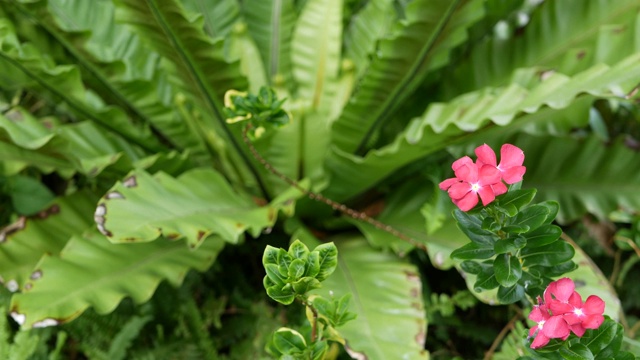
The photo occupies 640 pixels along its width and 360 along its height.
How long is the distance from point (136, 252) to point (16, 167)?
0.97 feet

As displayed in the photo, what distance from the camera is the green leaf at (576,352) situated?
66 cm

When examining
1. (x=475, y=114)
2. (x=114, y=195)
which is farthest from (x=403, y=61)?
(x=114, y=195)

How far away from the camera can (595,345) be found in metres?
0.70

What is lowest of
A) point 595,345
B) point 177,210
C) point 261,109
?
point 177,210

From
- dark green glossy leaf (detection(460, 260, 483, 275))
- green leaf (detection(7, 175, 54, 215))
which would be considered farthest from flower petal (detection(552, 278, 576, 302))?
green leaf (detection(7, 175, 54, 215))

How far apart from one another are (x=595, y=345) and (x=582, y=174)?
0.69 meters

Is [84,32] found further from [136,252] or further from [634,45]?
[634,45]

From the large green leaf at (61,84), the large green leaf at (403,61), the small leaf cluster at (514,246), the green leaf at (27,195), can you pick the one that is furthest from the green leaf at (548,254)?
the green leaf at (27,195)

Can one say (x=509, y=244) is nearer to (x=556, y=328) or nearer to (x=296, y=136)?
(x=556, y=328)

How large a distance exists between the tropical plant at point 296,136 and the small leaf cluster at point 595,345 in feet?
1.09

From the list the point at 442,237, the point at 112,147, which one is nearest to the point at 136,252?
the point at 112,147

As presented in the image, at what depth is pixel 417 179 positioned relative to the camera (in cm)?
137

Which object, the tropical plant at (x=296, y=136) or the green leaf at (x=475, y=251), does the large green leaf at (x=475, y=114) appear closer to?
the tropical plant at (x=296, y=136)

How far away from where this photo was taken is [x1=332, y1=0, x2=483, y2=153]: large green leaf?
1.17m
